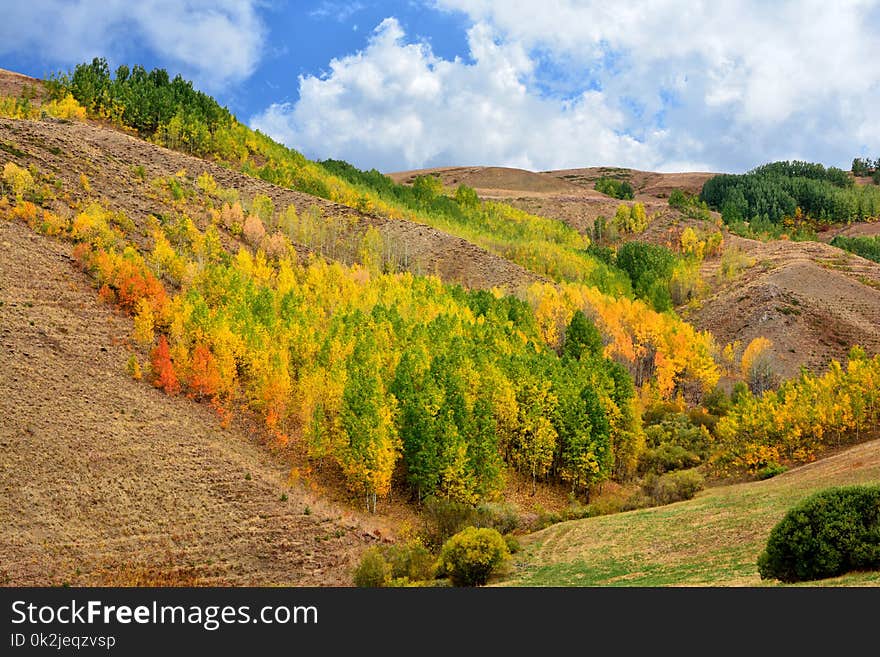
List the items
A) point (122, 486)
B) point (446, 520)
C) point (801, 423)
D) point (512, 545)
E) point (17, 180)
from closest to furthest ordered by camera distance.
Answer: point (512, 545) → point (122, 486) → point (446, 520) → point (801, 423) → point (17, 180)

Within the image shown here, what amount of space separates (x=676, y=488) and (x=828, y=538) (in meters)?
34.2

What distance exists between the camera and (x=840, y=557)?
90.8ft

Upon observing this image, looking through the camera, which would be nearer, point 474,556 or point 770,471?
point 474,556

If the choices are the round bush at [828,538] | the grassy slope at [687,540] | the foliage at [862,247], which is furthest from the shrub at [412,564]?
the foliage at [862,247]

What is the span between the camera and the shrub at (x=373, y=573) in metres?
43.3

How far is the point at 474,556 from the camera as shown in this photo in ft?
133

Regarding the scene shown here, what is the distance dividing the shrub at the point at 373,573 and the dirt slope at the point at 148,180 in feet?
216

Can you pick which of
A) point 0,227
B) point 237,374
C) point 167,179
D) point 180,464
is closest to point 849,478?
point 180,464

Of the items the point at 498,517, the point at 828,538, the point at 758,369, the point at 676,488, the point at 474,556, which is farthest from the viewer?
the point at 758,369

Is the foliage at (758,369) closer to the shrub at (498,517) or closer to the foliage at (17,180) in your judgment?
the shrub at (498,517)

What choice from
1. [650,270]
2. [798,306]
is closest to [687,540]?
[798,306]

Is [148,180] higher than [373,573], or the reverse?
[148,180]

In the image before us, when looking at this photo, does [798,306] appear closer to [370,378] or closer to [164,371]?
[370,378]

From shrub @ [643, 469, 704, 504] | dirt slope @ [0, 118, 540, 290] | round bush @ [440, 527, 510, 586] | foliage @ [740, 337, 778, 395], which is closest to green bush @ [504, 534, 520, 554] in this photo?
round bush @ [440, 527, 510, 586]
